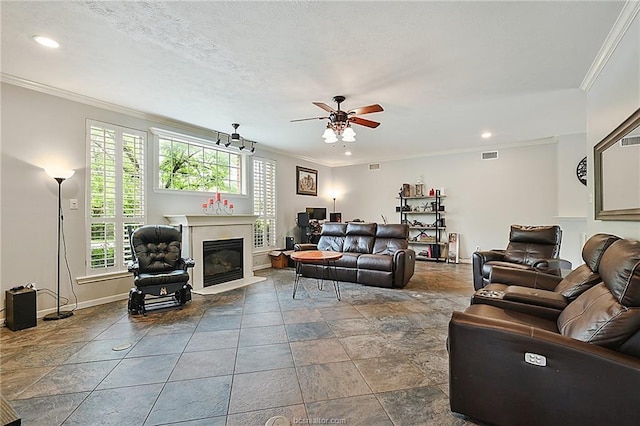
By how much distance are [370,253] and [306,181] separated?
3295 mm

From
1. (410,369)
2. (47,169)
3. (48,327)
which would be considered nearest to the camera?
(410,369)

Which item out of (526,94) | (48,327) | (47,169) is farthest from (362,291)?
(47,169)

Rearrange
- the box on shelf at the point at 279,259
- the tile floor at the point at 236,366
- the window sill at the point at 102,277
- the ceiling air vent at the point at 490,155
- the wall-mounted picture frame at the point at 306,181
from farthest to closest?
1. the wall-mounted picture frame at the point at 306,181
2. the ceiling air vent at the point at 490,155
3. the box on shelf at the point at 279,259
4. the window sill at the point at 102,277
5. the tile floor at the point at 236,366

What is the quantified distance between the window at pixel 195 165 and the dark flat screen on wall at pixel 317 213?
2.30 meters

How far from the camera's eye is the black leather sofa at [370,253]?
4848 millimetres

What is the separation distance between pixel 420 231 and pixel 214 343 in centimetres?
618

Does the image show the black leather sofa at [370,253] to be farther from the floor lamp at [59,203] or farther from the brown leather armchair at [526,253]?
the floor lamp at [59,203]

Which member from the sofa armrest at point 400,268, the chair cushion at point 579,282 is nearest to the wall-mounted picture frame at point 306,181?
the sofa armrest at point 400,268

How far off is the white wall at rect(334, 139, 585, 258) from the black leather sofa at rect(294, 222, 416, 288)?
8.60 feet

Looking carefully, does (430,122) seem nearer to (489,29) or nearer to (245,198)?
(489,29)

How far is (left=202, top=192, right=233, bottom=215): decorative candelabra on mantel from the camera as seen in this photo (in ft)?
17.8

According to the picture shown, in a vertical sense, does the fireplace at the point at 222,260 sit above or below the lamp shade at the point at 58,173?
below

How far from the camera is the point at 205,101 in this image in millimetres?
4004

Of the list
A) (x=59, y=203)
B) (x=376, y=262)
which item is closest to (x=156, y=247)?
(x=59, y=203)
